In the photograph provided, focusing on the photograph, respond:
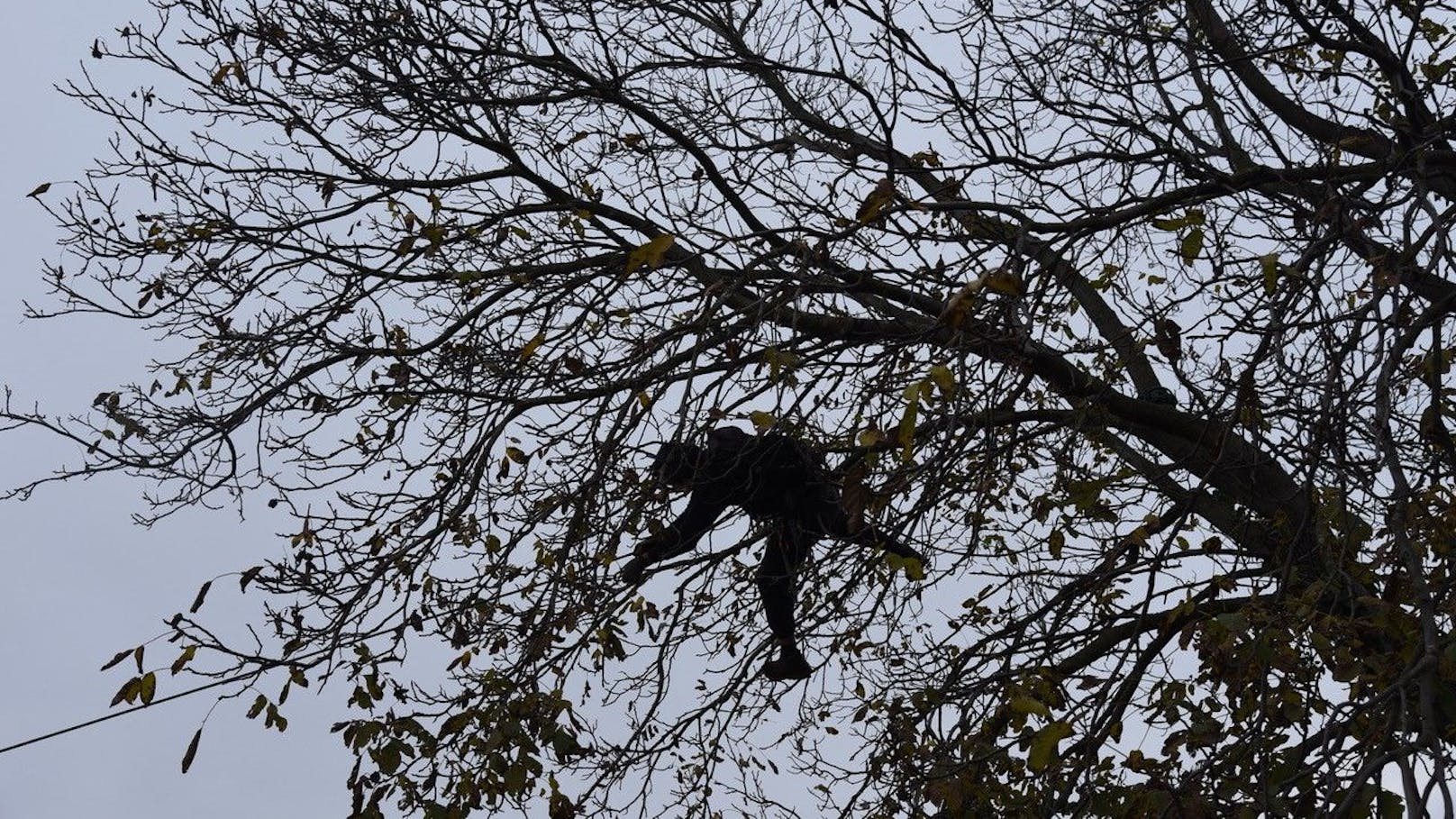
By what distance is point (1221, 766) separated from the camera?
477 cm

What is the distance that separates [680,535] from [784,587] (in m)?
0.75

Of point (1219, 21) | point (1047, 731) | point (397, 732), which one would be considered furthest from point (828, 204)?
point (1047, 731)

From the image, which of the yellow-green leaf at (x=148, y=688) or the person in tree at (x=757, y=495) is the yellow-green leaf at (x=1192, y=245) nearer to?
the person in tree at (x=757, y=495)

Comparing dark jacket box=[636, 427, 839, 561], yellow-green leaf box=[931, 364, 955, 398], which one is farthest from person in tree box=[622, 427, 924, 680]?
yellow-green leaf box=[931, 364, 955, 398]

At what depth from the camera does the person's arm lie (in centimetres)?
562

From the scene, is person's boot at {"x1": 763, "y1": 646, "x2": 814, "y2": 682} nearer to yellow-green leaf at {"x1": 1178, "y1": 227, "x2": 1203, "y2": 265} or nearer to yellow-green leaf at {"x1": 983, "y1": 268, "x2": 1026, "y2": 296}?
Answer: yellow-green leaf at {"x1": 1178, "y1": 227, "x2": 1203, "y2": 265}

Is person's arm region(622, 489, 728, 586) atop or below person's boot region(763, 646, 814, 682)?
atop

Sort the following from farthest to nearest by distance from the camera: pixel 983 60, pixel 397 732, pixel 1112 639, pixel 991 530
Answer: pixel 991 530
pixel 1112 639
pixel 983 60
pixel 397 732

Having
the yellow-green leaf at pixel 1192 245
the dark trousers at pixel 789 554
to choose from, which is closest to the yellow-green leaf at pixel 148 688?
the dark trousers at pixel 789 554

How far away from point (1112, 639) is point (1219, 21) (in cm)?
317

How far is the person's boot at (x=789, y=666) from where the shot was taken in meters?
6.26

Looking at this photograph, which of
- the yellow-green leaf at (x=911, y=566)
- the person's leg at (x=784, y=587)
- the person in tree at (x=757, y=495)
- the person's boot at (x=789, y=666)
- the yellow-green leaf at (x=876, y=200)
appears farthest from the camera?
the person's boot at (x=789, y=666)

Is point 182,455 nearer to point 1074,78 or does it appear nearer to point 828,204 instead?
point 828,204

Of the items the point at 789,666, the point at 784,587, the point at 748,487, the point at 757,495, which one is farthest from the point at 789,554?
the point at 748,487
